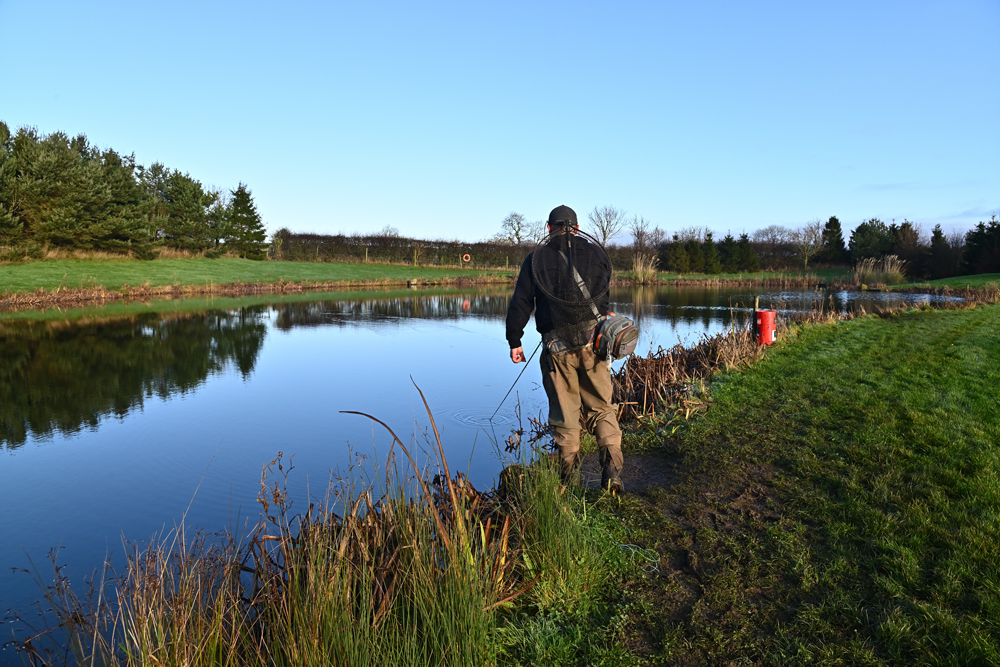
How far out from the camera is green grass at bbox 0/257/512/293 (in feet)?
82.0

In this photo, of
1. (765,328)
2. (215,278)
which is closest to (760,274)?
(215,278)

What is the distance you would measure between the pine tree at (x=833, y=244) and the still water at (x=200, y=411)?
35.0 metres

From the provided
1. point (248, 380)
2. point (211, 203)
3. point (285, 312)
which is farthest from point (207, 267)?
point (248, 380)

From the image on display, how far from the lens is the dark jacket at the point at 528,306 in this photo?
171 inches

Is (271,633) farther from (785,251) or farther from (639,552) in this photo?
(785,251)

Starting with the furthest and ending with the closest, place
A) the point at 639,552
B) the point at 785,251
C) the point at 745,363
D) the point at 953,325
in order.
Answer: the point at 785,251 < the point at 953,325 < the point at 745,363 < the point at 639,552

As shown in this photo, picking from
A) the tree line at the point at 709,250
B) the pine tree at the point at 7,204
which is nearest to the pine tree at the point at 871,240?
the tree line at the point at 709,250

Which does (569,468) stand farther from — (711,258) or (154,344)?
(711,258)

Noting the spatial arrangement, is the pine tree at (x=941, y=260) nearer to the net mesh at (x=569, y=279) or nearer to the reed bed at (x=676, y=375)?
the reed bed at (x=676, y=375)

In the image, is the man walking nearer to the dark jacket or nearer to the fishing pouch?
the dark jacket

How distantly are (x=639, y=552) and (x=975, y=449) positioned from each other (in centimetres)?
298

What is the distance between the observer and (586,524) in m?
3.59

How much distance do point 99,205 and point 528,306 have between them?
32.6 metres

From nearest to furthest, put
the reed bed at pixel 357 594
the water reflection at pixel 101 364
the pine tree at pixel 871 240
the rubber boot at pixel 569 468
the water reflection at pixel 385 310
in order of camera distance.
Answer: the reed bed at pixel 357 594, the rubber boot at pixel 569 468, the water reflection at pixel 101 364, the water reflection at pixel 385 310, the pine tree at pixel 871 240
